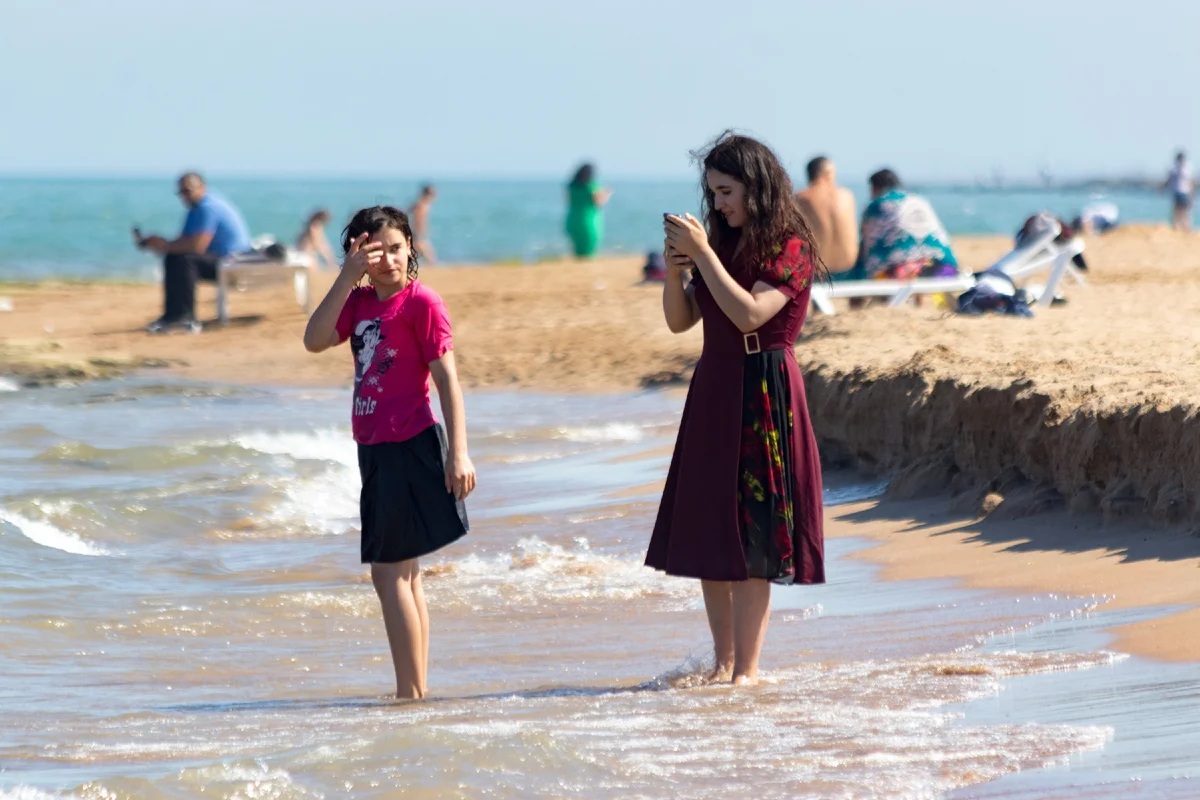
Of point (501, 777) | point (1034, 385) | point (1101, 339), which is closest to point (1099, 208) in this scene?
point (1101, 339)

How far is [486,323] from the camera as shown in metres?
16.6

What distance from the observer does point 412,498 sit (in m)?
4.40

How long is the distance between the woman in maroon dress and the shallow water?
370 millimetres

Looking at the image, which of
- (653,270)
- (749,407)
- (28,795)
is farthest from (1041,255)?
(28,795)

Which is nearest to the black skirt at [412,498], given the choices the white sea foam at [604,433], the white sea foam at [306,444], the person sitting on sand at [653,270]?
the white sea foam at [306,444]

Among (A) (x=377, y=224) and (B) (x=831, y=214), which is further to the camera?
(B) (x=831, y=214)

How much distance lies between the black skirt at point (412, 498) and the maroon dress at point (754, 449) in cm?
66

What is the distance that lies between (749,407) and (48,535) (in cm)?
459

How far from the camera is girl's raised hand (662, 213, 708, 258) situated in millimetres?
4117

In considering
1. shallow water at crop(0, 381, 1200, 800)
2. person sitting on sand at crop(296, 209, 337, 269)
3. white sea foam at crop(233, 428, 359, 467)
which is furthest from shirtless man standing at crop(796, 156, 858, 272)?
person sitting on sand at crop(296, 209, 337, 269)

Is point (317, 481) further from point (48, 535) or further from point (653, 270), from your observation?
point (653, 270)

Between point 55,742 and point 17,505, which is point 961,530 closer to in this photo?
point 55,742

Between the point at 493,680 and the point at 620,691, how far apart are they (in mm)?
532

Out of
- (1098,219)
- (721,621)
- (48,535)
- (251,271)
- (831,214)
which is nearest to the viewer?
(721,621)
